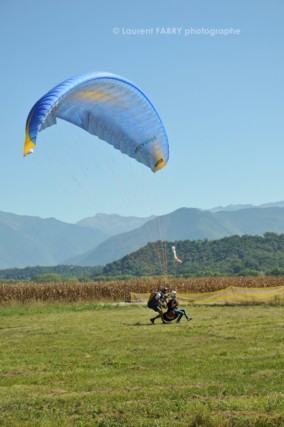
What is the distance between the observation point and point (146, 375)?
36.6ft

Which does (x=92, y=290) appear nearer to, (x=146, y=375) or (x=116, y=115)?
(x=116, y=115)

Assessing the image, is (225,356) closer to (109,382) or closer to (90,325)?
(109,382)

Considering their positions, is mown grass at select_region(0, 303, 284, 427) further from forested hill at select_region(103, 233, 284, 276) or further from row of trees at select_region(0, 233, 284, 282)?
forested hill at select_region(103, 233, 284, 276)

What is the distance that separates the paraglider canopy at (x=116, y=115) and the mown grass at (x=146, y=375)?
5.72m

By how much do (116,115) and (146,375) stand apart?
391 inches

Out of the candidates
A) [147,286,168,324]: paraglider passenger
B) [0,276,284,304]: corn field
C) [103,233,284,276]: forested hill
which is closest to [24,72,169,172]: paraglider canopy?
[147,286,168,324]: paraglider passenger

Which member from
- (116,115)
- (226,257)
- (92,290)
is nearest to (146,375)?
(116,115)

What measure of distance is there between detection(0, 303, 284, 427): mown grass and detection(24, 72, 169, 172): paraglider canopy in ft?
18.8

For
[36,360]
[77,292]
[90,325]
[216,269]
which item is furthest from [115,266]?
[36,360]

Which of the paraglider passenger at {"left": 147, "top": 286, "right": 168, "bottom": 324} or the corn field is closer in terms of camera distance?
the paraglider passenger at {"left": 147, "top": 286, "right": 168, "bottom": 324}

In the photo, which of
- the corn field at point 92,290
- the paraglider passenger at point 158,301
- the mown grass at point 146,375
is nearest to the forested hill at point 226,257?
the corn field at point 92,290

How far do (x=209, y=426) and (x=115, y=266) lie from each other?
111 metres

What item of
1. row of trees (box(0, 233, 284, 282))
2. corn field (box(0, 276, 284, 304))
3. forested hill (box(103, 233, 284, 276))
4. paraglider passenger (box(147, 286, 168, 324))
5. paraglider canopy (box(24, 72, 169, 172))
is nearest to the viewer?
paraglider canopy (box(24, 72, 169, 172))

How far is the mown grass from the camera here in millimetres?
8195
